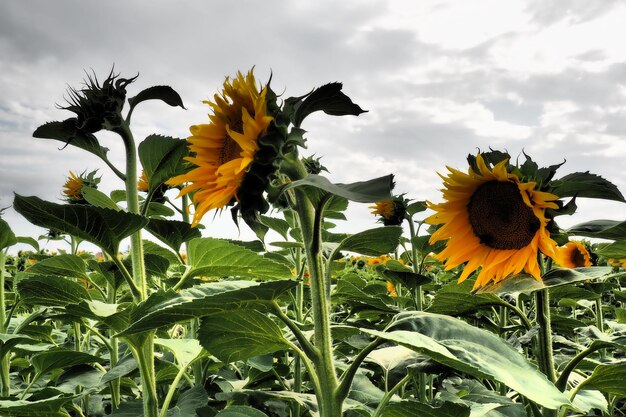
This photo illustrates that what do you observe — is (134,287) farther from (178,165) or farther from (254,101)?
(254,101)

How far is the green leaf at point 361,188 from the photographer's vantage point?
818mm

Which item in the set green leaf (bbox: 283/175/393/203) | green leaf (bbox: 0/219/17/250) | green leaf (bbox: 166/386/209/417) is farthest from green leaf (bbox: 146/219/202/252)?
green leaf (bbox: 283/175/393/203)

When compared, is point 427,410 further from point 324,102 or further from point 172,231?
point 172,231

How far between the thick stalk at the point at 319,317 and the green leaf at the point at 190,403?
0.55 meters

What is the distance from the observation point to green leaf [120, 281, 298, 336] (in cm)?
94

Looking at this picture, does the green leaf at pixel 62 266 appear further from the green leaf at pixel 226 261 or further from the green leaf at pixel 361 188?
the green leaf at pixel 361 188

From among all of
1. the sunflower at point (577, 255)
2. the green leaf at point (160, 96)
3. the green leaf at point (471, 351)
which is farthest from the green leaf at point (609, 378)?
the sunflower at point (577, 255)

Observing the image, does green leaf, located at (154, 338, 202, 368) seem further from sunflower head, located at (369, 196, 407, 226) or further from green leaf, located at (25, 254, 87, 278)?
sunflower head, located at (369, 196, 407, 226)

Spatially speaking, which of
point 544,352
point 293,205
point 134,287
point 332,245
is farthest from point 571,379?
point 134,287

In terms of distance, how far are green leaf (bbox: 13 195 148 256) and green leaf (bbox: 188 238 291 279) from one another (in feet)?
0.54

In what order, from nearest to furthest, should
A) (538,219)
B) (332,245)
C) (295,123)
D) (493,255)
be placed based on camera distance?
(295,123) → (538,219) → (493,255) → (332,245)

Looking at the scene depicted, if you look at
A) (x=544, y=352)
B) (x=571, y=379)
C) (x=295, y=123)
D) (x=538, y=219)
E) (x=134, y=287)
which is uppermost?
(x=295, y=123)

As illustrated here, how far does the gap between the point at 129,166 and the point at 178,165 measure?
0.16 metres

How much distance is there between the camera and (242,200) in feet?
3.83
